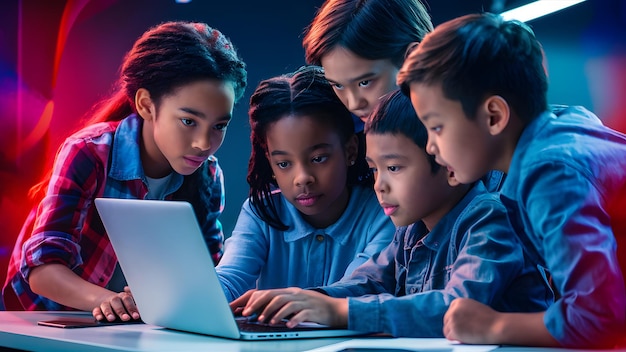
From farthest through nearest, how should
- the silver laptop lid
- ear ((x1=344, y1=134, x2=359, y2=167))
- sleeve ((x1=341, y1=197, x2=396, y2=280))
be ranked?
ear ((x1=344, y1=134, x2=359, y2=167))
sleeve ((x1=341, y1=197, x2=396, y2=280))
the silver laptop lid

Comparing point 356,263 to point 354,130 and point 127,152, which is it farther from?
point 127,152

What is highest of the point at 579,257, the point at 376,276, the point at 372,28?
the point at 372,28

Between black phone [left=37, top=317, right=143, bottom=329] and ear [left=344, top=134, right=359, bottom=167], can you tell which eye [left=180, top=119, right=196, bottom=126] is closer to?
ear [left=344, top=134, right=359, bottom=167]

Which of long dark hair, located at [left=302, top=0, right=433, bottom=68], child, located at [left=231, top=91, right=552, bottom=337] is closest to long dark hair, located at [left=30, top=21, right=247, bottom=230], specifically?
long dark hair, located at [left=302, top=0, right=433, bottom=68]

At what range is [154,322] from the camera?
3.76ft

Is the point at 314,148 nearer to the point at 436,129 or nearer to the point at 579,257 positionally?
the point at 436,129

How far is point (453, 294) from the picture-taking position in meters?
1.03

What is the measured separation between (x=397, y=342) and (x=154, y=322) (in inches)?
15.9

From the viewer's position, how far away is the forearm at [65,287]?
150 centimetres

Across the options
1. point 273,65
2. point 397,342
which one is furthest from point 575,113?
point 273,65

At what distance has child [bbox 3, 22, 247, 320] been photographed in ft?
5.31

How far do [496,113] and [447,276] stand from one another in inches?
12.5

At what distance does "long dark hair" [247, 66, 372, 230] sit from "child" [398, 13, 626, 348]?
501mm

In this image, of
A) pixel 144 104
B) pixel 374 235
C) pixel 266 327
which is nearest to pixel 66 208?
pixel 144 104
